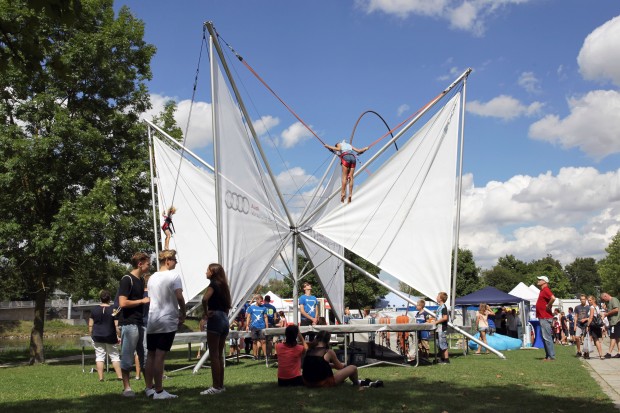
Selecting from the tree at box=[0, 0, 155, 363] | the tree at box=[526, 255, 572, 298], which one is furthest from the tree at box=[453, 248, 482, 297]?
the tree at box=[0, 0, 155, 363]

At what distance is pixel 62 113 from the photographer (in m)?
18.2

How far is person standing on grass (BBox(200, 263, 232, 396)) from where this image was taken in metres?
7.70

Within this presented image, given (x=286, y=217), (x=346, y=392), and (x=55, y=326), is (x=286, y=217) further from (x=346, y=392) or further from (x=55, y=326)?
(x=55, y=326)

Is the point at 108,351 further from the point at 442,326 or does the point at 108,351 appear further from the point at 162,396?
the point at 442,326

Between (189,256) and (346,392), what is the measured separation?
10767mm

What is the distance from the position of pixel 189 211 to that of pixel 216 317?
34.6ft

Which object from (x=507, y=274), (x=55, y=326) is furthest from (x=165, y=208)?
(x=507, y=274)

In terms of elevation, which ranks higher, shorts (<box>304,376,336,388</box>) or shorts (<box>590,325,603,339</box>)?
shorts (<box>590,325,603,339</box>)

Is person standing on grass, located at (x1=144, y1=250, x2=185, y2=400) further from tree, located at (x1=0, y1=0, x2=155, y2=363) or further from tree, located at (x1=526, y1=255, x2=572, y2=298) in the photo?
tree, located at (x1=526, y1=255, x2=572, y2=298)

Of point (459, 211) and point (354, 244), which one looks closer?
point (459, 211)

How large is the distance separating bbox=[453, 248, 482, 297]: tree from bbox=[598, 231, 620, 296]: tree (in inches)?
613

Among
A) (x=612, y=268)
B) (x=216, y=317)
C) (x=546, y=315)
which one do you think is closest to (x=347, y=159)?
(x=546, y=315)

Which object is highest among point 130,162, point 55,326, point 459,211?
point 130,162

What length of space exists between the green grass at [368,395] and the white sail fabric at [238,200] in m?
2.52
